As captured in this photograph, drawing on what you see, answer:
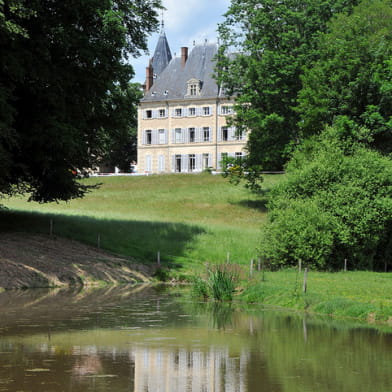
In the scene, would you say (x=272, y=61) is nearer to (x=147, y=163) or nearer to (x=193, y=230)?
(x=193, y=230)

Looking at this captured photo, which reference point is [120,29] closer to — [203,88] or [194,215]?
[194,215]

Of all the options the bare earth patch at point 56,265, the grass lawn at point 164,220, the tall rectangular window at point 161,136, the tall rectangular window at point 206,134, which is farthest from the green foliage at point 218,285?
the tall rectangular window at point 161,136

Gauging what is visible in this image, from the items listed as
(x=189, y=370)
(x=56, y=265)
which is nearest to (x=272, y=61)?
(x=56, y=265)

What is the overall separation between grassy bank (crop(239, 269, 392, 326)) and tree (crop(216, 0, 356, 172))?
25917 mm

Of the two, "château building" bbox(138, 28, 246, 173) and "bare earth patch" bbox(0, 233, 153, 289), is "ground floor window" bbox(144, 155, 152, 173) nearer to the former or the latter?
"château building" bbox(138, 28, 246, 173)

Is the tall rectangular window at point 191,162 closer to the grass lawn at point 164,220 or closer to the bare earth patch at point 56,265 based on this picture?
the grass lawn at point 164,220

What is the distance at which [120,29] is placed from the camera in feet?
109

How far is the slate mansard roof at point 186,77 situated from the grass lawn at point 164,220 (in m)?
26.2

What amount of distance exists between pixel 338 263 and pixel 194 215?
75.2 feet

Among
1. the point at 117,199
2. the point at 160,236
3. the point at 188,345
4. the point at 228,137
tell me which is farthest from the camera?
the point at 228,137

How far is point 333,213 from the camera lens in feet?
117

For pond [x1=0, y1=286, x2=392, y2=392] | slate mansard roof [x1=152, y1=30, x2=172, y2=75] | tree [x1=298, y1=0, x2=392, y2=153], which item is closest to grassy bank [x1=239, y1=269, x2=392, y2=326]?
pond [x1=0, y1=286, x2=392, y2=392]

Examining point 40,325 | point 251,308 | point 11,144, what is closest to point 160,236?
point 11,144

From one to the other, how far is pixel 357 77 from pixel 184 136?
165 feet
